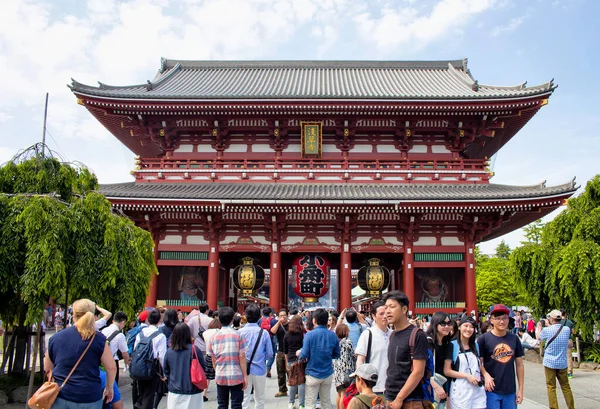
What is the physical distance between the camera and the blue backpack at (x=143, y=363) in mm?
7113

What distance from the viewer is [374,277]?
64.3 ft

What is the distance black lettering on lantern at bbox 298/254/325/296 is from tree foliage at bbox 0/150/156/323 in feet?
31.9

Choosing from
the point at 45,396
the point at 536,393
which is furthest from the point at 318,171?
the point at 45,396

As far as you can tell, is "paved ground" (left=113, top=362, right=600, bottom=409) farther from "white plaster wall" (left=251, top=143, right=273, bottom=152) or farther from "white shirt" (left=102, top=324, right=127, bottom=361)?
"white plaster wall" (left=251, top=143, right=273, bottom=152)

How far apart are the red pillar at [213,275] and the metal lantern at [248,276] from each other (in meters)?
1.03

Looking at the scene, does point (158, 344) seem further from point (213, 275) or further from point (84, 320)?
point (213, 275)

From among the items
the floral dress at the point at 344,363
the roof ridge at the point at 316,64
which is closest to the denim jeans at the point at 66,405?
→ the floral dress at the point at 344,363

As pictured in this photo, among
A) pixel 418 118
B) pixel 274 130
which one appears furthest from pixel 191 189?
pixel 418 118

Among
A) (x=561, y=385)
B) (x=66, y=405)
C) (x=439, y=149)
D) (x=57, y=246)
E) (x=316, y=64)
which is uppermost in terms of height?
(x=316, y=64)

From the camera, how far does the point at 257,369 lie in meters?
7.75

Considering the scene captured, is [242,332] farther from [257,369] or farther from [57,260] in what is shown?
[57,260]

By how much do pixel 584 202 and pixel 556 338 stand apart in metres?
9.83

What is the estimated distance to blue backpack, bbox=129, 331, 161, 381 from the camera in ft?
23.3

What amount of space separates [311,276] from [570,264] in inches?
366
